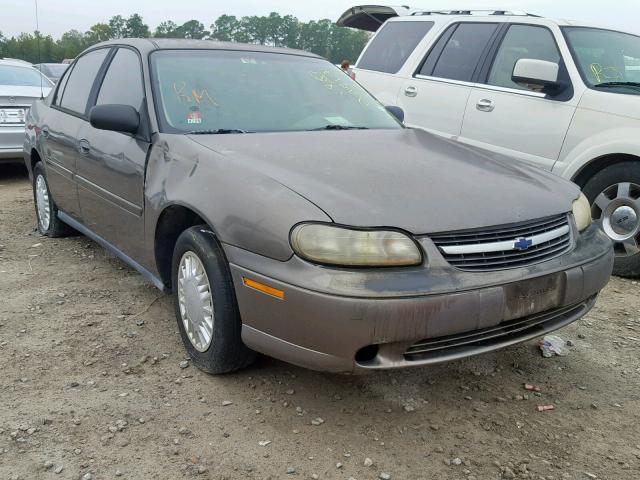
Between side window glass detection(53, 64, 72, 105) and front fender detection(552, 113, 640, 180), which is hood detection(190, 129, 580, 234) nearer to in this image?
front fender detection(552, 113, 640, 180)

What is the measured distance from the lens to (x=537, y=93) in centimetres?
490

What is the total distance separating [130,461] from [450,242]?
148cm

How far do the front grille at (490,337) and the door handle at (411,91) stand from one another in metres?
3.46

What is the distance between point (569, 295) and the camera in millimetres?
2643

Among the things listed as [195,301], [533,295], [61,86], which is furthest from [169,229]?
[61,86]

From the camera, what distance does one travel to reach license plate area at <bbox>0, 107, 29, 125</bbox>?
24.0ft

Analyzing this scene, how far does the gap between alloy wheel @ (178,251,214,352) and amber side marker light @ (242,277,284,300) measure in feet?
1.11

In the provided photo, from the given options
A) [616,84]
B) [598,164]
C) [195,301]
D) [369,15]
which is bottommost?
[195,301]

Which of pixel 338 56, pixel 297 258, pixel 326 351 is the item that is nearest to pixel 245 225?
pixel 297 258

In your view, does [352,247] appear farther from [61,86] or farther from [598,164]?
[61,86]

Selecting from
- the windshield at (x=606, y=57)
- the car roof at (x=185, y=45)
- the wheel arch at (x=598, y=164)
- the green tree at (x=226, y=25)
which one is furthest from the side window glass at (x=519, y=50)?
the green tree at (x=226, y=25)

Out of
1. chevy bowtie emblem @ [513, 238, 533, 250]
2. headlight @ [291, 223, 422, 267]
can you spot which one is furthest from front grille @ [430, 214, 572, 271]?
headlight @ [291, 223, 422, 267]

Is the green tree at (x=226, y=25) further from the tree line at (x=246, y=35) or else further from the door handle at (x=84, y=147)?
the door handle at (x=84, y=147)

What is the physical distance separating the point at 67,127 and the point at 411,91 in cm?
Result: 308
